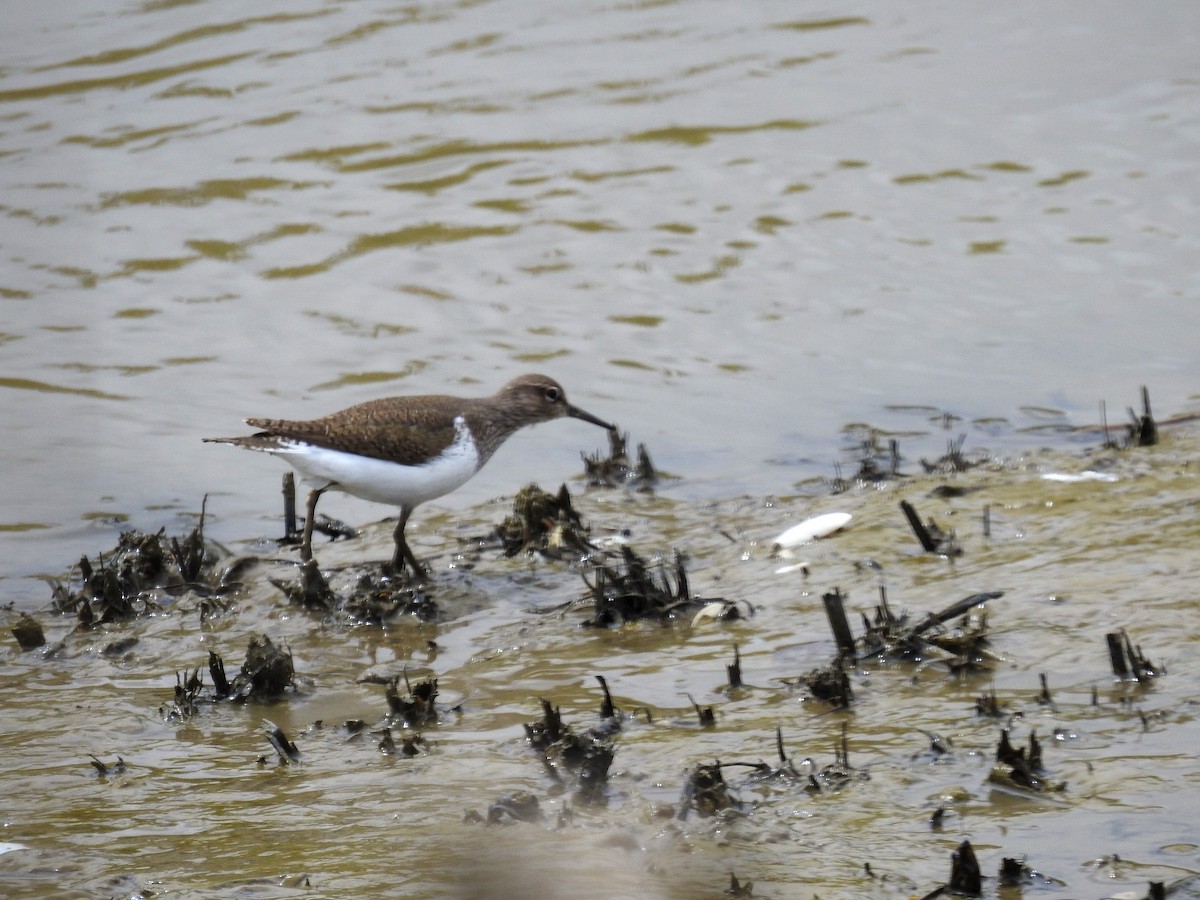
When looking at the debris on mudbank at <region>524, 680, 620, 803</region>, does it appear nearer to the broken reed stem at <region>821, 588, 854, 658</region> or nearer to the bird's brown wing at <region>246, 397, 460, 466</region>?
the broken reed stem at <region>821, 588, 854, 658</region>

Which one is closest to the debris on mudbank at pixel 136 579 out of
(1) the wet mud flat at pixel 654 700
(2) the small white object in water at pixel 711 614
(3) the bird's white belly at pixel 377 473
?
(1) the wet mud flat at pixel 654 700

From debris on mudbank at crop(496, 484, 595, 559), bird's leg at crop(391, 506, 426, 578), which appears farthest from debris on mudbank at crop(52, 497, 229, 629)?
debris on mudbank at crop(496, 484, 595, 559)

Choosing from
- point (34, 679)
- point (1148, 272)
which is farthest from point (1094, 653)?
point (1148, 272)

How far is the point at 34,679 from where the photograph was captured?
6770mm

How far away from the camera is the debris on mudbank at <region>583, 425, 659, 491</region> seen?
369 inches

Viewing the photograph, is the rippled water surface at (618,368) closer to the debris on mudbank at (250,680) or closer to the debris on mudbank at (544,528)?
the debris on mudbank at (250,680)

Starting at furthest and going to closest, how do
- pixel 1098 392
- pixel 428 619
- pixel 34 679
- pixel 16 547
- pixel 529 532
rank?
pixel 1098 392, pixel 16 547, pixel 529 532, pixel 428 619, pixel 34 679

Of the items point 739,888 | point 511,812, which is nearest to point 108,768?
point 511,812

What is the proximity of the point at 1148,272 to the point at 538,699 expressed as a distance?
746cm

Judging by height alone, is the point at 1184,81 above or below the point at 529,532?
above

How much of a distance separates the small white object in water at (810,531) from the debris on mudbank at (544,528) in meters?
1.06

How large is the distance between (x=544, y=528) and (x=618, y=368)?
10.0 ft

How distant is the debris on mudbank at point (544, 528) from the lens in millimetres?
8031

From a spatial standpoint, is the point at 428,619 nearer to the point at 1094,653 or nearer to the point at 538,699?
the point at 538,699
